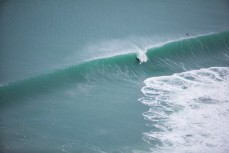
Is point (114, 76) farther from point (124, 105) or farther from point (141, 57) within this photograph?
point (124, 105)

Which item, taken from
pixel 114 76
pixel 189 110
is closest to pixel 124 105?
pixel 114 76

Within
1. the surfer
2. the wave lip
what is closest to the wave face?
the wave lip

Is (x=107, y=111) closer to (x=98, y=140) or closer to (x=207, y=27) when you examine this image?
(x=98, y=140)

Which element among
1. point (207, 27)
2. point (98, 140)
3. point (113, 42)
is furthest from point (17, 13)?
point (207, 27)

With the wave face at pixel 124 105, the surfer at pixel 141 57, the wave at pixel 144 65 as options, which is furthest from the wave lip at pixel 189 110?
the surfer at pixel 141 57

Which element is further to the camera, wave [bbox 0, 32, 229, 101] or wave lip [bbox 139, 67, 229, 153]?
wave [bbox 0, 32, 229, 101]

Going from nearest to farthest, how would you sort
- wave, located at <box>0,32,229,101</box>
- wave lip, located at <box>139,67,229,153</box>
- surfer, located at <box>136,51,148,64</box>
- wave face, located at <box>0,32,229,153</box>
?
wave face, located at <box>0,32,229,153</box>, wave lip, located at <box>139,67,229,153</box>, wave, located at <box>0,32,229,101</box>, surfer, located at <box>136,51,148,64</box>

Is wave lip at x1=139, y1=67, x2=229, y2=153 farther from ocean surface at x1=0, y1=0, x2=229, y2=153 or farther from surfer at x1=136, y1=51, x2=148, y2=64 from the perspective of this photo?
surfer at x1=136, y1=51, x2=148, y2=64
